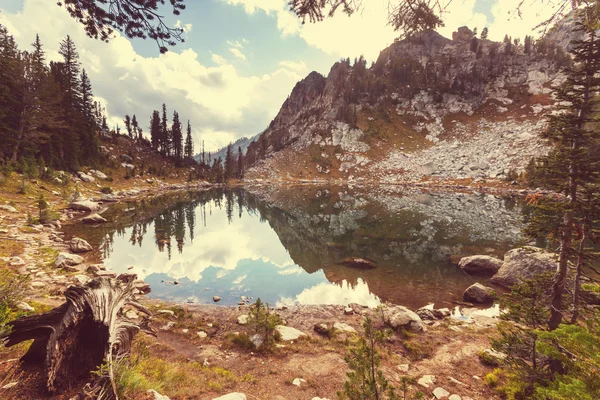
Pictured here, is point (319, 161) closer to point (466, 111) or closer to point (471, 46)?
point (466, 111)

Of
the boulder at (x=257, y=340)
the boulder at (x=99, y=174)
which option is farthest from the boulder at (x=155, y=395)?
the boulder at (x=99, y=174)

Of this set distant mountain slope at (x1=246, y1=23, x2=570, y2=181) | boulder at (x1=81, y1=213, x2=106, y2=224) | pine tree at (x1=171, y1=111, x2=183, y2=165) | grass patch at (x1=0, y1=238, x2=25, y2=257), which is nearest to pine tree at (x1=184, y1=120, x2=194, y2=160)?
pine tree at (x1=171, y1=111, x2=183, y2=165)

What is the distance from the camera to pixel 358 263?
64.0 feet

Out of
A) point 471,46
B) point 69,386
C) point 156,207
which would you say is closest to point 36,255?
point 69,386

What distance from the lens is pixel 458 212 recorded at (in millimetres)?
40031

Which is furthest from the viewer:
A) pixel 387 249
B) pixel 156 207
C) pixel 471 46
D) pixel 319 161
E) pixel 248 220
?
pixel 471 46

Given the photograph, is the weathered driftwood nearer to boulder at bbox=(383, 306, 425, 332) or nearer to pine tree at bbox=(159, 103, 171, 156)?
boulder at bbox=(383, 306, 425, 332)

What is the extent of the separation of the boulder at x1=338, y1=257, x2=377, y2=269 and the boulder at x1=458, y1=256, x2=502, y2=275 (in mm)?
6474

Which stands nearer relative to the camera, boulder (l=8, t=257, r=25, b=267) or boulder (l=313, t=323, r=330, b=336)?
boulder (l=313, t=323, r=330, b=336)

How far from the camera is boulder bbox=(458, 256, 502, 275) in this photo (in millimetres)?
17609

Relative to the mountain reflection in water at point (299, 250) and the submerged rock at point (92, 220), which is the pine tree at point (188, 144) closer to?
the mountain reflection in water at point (299, 250)

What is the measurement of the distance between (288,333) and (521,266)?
588 inches

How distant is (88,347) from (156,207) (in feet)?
133

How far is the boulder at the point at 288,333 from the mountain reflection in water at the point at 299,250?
4311 mm
